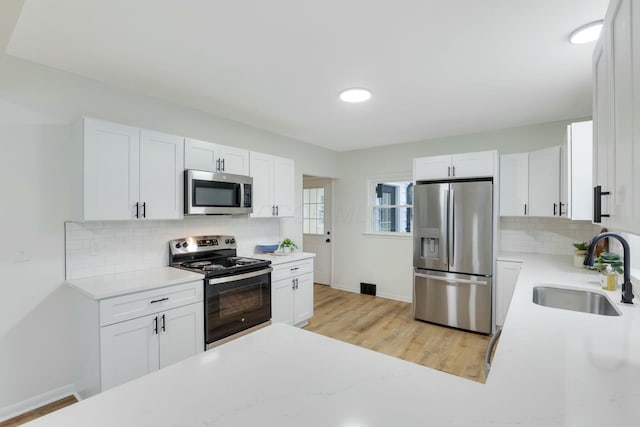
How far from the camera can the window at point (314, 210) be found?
6008mm

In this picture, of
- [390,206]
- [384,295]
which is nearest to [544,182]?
[390,206]

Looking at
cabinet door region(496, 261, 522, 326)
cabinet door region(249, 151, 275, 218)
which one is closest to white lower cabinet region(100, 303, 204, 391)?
cabinet door region(249, 151, 275, 218)

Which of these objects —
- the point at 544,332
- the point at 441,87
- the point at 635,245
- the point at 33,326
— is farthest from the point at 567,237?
the point at 33,326

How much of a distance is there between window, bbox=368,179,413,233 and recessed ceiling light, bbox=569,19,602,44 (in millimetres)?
3087

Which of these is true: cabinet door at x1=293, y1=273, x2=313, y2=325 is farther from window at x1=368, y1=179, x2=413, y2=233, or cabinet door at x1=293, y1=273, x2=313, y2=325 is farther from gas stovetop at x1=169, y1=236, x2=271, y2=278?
window at x1=368, y1=179, x2=413, y2=233

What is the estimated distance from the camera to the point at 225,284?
2.85 metres

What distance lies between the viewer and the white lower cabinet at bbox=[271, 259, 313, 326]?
3.47 metres

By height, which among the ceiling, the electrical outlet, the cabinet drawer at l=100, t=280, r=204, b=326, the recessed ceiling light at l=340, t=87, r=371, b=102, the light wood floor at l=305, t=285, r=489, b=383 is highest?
the ceiling

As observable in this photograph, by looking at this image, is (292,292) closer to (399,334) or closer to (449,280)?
(399,334)

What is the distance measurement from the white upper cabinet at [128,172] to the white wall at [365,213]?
10.5ft

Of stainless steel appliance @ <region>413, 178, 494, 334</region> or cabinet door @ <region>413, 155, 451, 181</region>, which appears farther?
cabinet door @ <region>413, 155, 451, 181</region>

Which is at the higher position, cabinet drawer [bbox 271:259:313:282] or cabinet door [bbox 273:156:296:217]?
cabinet door [bbox 273:156:296:217]

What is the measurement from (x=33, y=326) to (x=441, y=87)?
12.2ft

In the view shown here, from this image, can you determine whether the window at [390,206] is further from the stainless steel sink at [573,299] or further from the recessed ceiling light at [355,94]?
the stainless steel sink at [573,299]
